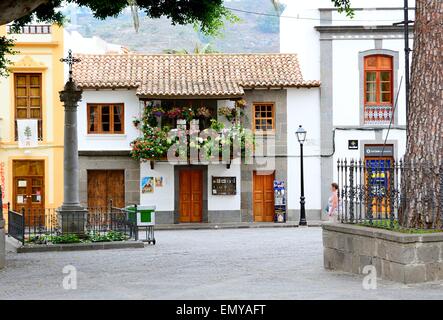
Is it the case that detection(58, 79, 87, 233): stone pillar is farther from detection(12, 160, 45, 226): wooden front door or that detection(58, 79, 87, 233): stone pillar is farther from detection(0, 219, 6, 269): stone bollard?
detection(12, 160, 45, 226): wooden front door

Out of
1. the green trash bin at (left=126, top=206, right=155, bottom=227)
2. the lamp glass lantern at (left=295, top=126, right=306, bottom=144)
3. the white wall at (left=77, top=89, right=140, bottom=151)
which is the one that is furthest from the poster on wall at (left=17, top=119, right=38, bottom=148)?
the green trash bin at (left=126, top=206, right=155, bottom=227)

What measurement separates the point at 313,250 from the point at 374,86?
52.6 feet

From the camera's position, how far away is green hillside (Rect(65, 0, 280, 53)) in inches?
3772

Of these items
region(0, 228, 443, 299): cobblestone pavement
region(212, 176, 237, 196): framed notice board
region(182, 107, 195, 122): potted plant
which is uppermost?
region(182, 107, 195, 122): potted plant


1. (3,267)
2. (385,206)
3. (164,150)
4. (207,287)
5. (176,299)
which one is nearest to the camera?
(176,299)

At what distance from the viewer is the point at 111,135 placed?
32.9 m

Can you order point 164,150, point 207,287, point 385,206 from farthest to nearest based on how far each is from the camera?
point 164,150
point 385,206
point 207,287

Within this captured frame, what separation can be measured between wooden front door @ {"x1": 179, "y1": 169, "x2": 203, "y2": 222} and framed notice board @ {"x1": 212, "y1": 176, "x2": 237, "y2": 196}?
22.9 inches

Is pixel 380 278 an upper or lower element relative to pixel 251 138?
lower

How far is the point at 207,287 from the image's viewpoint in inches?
466

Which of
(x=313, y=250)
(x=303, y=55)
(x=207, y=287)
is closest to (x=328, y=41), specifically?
(x=303, y=55)

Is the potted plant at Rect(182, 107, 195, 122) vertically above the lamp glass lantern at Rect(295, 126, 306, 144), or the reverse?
the potted plant at Rect(182, 107, 195, 122)

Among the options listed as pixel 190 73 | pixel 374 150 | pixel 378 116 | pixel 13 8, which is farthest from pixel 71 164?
pixel 378 116

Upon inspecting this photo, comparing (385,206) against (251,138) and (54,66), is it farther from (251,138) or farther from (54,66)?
(54,66)
